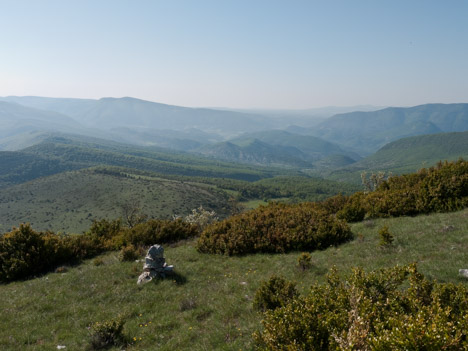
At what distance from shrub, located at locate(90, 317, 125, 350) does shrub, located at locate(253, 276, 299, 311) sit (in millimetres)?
4879

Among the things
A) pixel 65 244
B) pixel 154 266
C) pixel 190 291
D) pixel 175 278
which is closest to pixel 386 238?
pixel 190 291

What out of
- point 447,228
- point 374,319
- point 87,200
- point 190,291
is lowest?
point 87,200

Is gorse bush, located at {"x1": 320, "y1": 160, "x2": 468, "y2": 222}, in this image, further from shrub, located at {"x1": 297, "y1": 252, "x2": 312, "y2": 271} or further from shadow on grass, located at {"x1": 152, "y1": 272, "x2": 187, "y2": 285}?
shadow on grass, located at {"x1": 152, "y1": 272, "x2": 187, "y2": 285}

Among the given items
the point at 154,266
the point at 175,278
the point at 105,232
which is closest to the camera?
the point at 175,278

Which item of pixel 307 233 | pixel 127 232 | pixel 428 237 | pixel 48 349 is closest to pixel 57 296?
pixel 48 349

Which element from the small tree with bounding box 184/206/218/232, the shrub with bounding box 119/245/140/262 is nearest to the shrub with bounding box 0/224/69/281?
the shrub with bounding box 119/245/140/262

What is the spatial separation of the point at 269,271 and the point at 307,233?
457cm

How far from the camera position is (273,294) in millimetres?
9789

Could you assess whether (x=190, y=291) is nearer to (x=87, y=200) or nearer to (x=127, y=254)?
(x=127, y=254)

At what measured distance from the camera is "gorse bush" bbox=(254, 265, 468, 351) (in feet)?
14.6

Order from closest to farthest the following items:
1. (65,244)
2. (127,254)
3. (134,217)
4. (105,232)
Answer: (127,254) < (65,244) < (105,232) < (134,217)

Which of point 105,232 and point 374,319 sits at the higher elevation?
point 374,319

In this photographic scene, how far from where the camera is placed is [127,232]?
832 inches

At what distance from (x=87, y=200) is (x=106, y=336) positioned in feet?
591
